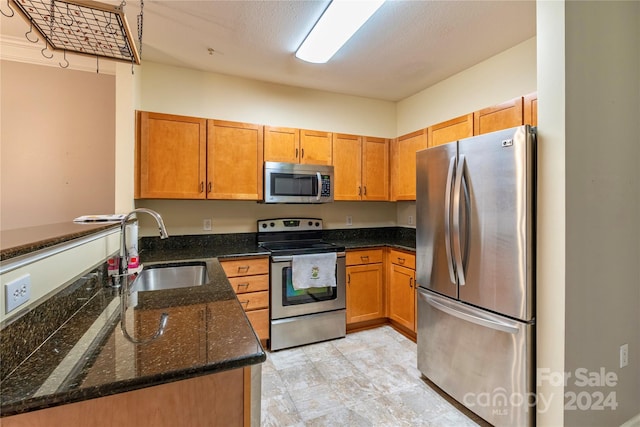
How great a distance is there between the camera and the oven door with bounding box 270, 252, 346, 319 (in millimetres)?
2664

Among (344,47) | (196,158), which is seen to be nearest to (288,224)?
(196,158)

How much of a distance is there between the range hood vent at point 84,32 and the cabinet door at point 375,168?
2362mm

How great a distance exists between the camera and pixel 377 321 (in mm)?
3215

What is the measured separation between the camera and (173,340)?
90cm

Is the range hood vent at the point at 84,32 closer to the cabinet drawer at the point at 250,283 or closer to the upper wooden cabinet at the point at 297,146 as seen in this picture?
the upper wooden cabinet at the point at 297,146

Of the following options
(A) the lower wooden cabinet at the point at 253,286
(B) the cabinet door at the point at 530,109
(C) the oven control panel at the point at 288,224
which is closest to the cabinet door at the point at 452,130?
(B) the cabinet door at the point at 530,109

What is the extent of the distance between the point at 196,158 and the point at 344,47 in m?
1.59

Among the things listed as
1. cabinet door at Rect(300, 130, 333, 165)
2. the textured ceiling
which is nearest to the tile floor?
cabinet door at Rect(300, 130, 333, 165)
